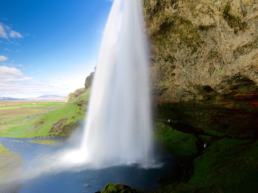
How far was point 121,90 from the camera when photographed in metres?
42.4

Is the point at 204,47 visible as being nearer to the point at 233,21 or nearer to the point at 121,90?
the point at 233,21

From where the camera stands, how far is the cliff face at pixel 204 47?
84.4 feet

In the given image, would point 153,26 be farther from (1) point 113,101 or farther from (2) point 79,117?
(2) point 79,117

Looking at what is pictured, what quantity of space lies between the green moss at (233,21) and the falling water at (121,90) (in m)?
15.6

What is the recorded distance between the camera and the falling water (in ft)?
131

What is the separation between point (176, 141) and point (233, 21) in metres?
23.0

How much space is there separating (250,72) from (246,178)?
1144 cm

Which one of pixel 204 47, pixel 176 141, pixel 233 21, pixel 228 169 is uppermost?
pixel 233 21

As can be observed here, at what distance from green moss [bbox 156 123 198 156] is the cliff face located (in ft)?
22.7

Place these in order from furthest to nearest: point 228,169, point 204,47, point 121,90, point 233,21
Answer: point 121,90 < point 204,47 < point 233,21 < point 228,169

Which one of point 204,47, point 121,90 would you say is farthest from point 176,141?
point 204,47

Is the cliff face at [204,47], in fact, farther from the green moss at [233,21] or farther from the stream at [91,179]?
the stream at [91,179]

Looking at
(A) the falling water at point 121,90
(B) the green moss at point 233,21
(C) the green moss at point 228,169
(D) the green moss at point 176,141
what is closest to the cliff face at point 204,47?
(B) the green moss at point 233,21

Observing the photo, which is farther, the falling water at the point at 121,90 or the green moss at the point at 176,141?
the falling water at the point at 121,90
